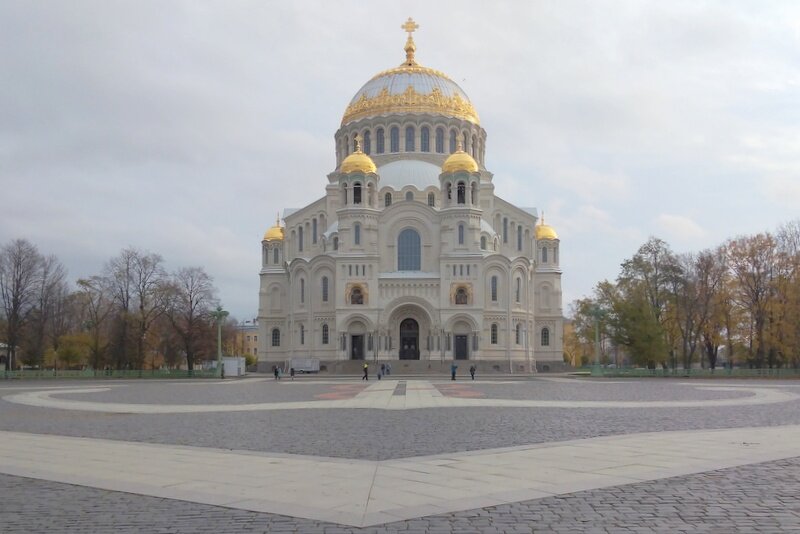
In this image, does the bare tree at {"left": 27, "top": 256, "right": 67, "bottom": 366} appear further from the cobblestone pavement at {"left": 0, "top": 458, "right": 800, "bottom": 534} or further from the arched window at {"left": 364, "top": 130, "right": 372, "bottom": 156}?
the cobblestone pavement at {"left": 0, "top": 458, "right": 800, "bottom": 534}

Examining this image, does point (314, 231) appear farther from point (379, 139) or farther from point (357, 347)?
point (357, 347)

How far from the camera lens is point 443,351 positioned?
68.9 meters

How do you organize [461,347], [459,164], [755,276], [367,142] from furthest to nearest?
1. [367,142]
2. [459,164]
3. [461,347]
4. [755,276]

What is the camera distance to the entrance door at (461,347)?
7025cm

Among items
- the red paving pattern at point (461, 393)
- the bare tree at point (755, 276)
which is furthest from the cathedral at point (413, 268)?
the red paving pattern at point (461, 393)

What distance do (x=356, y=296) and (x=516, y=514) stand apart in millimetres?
62288

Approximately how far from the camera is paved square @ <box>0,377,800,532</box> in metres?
8.64

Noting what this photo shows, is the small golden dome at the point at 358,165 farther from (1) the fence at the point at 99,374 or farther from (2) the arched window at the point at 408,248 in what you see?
(1) the fence at the point at 99,374

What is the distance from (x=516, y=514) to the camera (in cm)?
874

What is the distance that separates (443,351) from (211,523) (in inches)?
2398

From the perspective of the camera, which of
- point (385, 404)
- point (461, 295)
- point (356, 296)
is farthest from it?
point (356, 296)

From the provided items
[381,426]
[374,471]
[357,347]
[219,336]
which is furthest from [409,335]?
[374,471]

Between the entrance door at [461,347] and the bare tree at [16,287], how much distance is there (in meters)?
36.3

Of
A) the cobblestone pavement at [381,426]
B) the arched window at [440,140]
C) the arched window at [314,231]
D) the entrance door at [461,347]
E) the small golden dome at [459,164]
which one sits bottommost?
the cobblestone pavement at [381,426]
